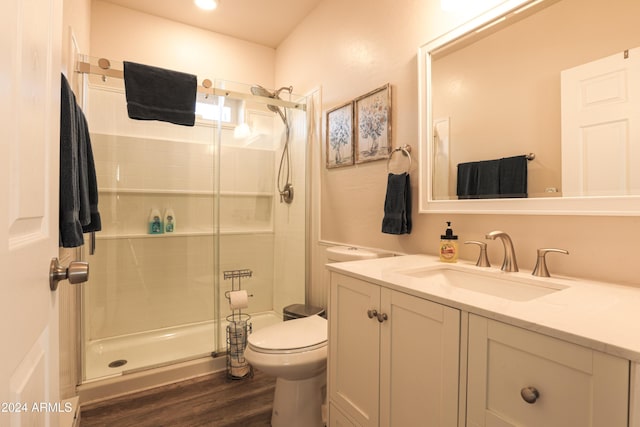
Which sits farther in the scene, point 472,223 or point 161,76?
point 161,76

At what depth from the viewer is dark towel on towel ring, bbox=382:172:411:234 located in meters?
1.58

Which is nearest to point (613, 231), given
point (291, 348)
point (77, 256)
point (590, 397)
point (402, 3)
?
point (590, 397)

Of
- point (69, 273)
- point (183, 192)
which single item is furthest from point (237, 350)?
point (69, 273)

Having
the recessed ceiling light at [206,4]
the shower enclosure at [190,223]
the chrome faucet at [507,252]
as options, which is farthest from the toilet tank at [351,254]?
the recessed ceiling light at [206,4]

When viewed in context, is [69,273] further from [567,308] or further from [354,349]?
[567,308]

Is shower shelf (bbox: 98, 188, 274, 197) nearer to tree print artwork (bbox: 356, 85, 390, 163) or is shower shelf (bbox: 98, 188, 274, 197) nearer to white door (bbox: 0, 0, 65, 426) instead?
tree print artwork (bbox: 356, 85, 390, 163)

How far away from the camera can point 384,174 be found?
5.90ft

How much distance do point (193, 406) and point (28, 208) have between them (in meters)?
1.69

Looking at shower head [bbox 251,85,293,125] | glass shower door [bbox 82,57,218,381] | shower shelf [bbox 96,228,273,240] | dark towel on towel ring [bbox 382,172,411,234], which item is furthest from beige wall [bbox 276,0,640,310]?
glass shower door [bbox 82,57,218,381]

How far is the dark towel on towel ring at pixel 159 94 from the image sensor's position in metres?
1.90

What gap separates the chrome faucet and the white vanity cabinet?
445mm

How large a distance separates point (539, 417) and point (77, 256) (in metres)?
2.24

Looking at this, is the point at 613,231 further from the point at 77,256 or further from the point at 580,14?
the point at 77,256

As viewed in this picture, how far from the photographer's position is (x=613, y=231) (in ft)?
3.17
